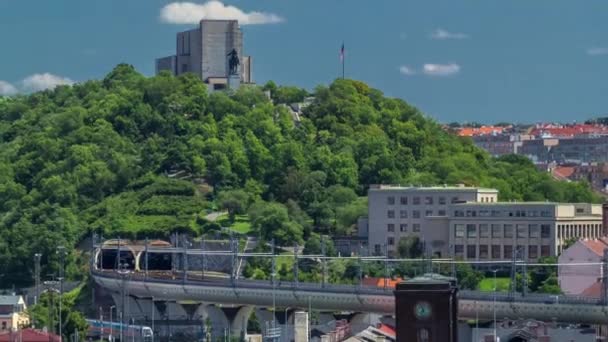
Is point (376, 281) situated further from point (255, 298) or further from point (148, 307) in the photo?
point (148, 307)

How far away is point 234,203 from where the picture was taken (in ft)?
461

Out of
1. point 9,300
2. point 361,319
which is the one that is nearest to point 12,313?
point 9,300

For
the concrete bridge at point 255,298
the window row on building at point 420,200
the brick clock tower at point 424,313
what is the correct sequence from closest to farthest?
the brick clock tower at point 424,313 < the concrete bridge at point 255,298 < the window row on building at point 420,200

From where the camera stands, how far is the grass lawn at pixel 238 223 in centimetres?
13688

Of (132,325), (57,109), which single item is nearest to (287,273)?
(132,325)

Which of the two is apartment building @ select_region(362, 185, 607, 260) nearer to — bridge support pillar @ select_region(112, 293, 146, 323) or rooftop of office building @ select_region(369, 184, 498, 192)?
rooftop of office building @ select_region(369, 184, 498, 192)

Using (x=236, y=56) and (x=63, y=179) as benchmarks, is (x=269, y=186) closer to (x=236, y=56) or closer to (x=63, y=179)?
(x=63, y=179)

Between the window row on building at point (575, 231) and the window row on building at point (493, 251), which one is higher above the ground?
the window row on building at point (575, 231)

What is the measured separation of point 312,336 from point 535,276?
39009 millimetres

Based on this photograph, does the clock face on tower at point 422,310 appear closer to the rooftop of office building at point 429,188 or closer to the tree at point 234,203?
the rooftop of office building at point 429,188

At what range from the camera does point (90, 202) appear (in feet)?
483

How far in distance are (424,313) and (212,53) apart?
116602mm

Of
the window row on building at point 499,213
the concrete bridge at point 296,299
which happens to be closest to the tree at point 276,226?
the window row on building at point 499,213

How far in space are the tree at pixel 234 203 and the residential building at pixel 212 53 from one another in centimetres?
2729
